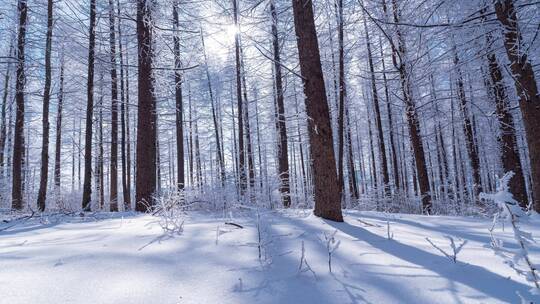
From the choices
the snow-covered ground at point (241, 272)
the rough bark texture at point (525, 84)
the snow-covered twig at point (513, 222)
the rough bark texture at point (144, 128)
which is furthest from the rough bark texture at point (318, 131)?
the rough bark texture at point (144, 128)

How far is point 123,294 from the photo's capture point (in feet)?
4.91

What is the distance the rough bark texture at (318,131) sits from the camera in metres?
4.03

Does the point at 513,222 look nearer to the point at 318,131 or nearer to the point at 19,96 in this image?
the point at 318,131

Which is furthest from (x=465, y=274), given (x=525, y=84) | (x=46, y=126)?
(x=46, y=126)

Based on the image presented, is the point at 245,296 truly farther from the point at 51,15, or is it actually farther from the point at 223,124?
the point at 223,124

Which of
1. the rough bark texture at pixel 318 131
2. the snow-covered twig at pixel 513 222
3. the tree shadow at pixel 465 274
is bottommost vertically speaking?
the tree shadow at pixel 465 274

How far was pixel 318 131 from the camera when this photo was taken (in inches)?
161

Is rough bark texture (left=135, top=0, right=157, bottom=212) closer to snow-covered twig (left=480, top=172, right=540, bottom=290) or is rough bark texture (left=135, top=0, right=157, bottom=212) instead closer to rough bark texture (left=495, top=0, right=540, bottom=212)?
snow-covered twig (left=480, top=172, right=540, bottom=290)

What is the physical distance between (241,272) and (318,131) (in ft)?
8.47

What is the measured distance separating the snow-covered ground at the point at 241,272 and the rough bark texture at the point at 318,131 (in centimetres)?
132

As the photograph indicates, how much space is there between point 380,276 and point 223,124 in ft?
74.9

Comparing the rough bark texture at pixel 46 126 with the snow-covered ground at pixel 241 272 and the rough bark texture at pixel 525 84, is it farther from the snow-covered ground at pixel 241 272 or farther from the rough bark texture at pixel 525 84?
the rough bark texture at pixel 525 84

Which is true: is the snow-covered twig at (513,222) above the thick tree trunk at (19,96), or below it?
below

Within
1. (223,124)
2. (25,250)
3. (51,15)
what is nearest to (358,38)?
(51,15)
